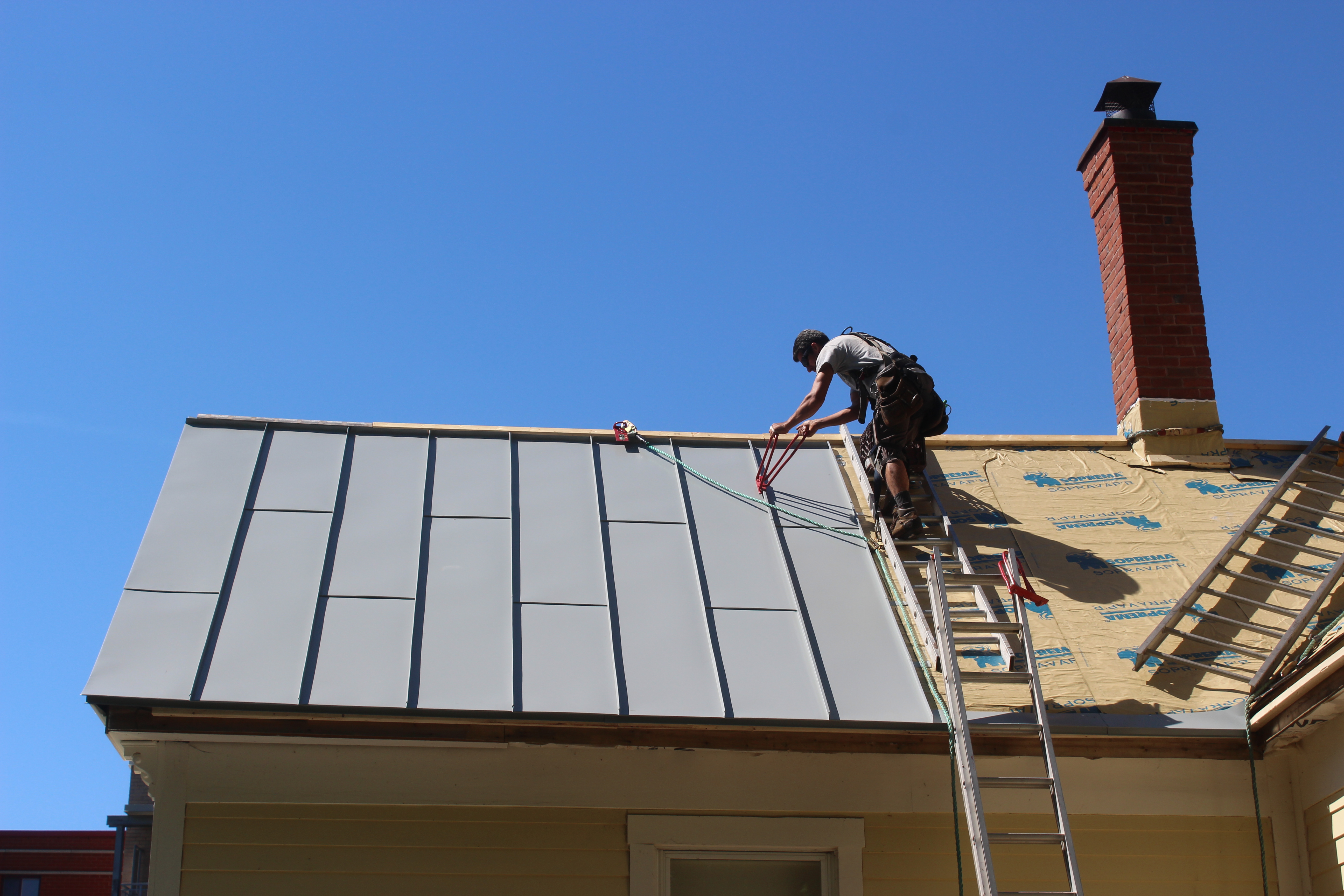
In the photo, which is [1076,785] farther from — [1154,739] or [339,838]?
[339,838]

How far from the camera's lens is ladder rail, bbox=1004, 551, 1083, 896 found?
14.8 ft

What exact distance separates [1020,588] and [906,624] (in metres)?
0.67

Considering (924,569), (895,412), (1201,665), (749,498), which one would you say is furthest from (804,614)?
(1201,665)

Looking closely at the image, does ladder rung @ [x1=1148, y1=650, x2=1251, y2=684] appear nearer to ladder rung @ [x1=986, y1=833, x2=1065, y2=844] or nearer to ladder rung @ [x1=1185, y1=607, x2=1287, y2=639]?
ladder rung @ [x1=1185, y1=607, x2=1287, y2=639]

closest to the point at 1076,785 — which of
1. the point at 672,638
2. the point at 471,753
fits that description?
the point at 672,638

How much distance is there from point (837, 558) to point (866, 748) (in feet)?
4.13

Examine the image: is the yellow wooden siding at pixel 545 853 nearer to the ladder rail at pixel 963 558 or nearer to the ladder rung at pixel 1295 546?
the ladder rail at pixel 963 558

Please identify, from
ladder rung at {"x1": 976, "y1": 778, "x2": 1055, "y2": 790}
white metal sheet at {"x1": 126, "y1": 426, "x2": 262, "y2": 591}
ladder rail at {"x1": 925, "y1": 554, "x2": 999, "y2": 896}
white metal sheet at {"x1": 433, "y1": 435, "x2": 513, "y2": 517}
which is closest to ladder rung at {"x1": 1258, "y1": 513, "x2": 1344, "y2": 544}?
ladder rail at {"x1": 925, "y1": 554, "x2": 999, "y2": 896}

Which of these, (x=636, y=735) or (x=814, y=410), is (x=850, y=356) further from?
(x=636, y=735)

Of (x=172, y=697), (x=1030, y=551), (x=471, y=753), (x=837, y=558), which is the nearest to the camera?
(x=172, y=697)

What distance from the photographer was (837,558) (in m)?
6.30

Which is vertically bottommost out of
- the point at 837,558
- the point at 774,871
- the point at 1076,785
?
the point at 774,871

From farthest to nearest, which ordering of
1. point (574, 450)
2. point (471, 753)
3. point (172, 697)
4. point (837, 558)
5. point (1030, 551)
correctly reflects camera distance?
point (574, 450)
point (1030, 551)
point (837, 558)
point (471, 753)
point (172, 697)

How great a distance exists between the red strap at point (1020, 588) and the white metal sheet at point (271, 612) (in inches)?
116
